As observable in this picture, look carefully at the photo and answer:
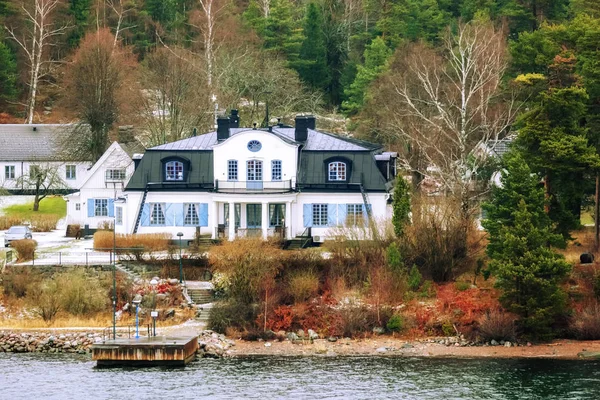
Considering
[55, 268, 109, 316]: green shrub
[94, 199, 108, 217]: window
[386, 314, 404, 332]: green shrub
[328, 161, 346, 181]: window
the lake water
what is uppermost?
[328, 161, 346, 181]: window

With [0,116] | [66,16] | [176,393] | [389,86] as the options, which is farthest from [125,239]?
[66,16]

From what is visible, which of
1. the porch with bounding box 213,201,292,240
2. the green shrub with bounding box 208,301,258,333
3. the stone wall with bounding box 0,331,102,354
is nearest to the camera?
the stone wall with bounding box 0,331,102,354

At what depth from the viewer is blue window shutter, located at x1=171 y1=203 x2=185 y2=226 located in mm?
63094

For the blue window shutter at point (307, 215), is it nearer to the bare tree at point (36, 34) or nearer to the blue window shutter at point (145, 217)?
the blue window shutter at point (145, 217)

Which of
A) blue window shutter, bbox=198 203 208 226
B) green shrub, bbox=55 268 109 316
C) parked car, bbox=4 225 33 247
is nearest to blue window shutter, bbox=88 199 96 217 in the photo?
parked car, bbox=4 225 33 247

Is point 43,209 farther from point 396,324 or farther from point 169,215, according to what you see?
point 396,324

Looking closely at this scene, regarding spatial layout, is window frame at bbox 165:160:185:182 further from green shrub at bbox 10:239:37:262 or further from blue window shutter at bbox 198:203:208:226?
green shrub at bbox 10:239:37:262

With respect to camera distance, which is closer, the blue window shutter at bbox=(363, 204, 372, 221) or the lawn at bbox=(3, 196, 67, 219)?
the blue window shutter at bbox=(363, 204, 372, 221)

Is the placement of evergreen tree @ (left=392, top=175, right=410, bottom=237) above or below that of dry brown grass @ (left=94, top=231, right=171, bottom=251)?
above

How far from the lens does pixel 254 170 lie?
62.9 m

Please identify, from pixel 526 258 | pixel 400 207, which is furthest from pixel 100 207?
pixel 526 258

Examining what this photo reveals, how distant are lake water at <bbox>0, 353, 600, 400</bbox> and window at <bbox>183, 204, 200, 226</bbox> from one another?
12983 mm

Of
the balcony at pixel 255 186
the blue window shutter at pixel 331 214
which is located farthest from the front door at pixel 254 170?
the blue window shutter at pixel 331 214

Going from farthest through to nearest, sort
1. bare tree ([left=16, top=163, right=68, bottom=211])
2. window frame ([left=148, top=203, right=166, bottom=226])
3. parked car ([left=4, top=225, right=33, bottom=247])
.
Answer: bare tree ([left=16, top=163, right=68, bottom=211])
parked car ([left=4, top=225, right=33, bottom=247])
window frame ([left=148, top=203, right=166, bottom=226])
